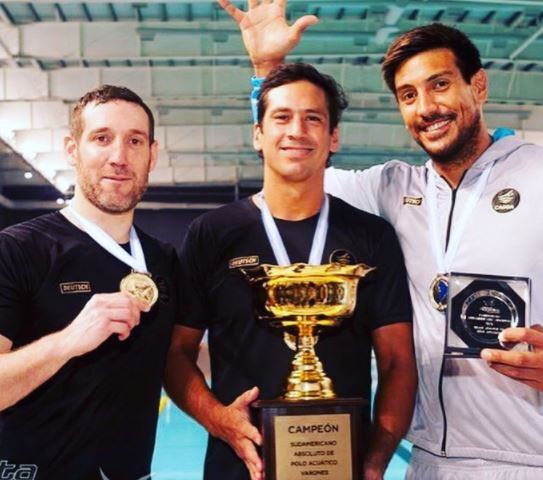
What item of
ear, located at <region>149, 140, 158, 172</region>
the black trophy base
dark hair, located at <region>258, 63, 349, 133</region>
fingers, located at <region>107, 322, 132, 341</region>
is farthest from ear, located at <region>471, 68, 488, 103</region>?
fingers, located at <region>107, 322, 132, 341</region>

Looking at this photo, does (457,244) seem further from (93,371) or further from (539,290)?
(93,371)

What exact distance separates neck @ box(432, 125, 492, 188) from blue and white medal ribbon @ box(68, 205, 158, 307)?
1.06m

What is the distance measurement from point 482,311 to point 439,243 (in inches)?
17.6

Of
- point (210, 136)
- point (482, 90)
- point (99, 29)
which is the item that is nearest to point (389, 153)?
point (210, 136)

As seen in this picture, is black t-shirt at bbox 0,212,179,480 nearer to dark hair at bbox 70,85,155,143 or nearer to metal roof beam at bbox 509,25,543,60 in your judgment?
dark hair at bbox 70,85,155,143

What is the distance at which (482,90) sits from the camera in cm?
274

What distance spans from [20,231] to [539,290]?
1.61 m

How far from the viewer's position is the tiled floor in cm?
716

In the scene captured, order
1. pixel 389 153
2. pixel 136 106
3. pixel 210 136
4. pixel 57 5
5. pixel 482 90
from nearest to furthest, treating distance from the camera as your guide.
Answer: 1. pixel 136 106
2. pixel 482 90
3. pixel 57 5
4. pixel 210 136
5. pixel 389 153

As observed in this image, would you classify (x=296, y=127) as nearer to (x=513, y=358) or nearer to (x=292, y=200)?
(x=292, y=200)

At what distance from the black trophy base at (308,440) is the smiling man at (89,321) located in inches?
18.3

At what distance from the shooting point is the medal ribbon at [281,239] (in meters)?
2.47

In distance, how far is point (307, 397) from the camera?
214 centimetres

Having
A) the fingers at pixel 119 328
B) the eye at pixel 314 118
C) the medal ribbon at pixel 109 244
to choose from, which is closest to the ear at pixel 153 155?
the medal ribbon at pixel 109 244
